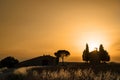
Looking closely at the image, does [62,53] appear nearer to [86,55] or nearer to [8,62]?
[86,55]

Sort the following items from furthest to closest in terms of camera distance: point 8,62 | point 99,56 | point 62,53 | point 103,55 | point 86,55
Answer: point 8,62, point 62,53, point 86,55, point 103,55, point 99,56

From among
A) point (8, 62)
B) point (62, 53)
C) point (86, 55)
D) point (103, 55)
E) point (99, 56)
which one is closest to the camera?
point (99, 56)

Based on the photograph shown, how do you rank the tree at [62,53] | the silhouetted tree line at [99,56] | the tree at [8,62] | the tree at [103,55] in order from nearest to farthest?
the silhouetted tree line at [99,56] → the tree at [103,55] → the tree at [62,53] → the tree at [8,62]

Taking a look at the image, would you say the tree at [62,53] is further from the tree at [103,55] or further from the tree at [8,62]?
the tree at [8,62]

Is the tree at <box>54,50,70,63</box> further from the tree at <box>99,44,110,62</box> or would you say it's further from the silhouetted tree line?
the tree at <box>99,44,110,62</box>

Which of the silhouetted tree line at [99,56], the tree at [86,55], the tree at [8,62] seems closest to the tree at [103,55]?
the silhouetted tree line at [99,56]

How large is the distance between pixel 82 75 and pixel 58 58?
217ft

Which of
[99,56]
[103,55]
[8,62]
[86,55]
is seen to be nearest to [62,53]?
[86,55]

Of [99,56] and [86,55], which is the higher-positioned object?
[86,55]

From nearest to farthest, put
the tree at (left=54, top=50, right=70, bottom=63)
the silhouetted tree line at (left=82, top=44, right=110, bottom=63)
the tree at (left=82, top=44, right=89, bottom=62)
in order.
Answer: the silhouetted tree line at (left=82, top=44, right=110, bottom=63)
the tree at (left=82, top=44, right=89, bottom=62)
the tree at (left=54, top=50, right=70, bottom=63)

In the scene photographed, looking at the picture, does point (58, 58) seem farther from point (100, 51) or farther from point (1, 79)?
point (1, 79)

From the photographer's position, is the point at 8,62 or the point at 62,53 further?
the point at 8,62

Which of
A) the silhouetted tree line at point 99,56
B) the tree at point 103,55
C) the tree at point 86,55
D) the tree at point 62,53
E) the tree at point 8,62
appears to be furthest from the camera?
the tree at point 8,62

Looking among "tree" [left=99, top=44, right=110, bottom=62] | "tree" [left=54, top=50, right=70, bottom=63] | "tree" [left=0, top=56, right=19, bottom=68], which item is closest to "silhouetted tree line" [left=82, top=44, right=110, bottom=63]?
"tree" [left=99, top=44, right=110, bottom=62]
